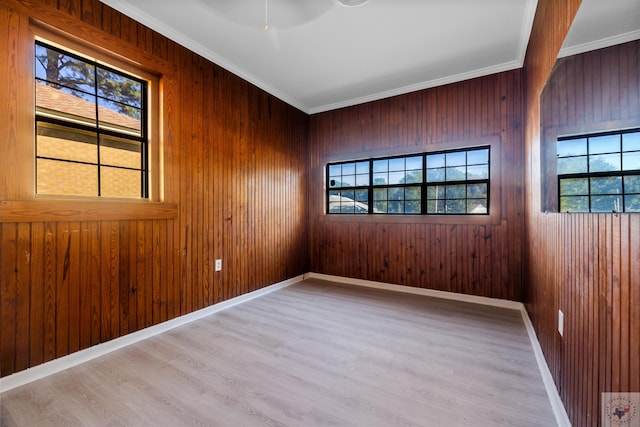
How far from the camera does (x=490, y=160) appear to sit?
3.32 metres

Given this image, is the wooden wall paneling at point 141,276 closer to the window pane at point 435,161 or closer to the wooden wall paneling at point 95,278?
the wooden wall paneling at point 95,278

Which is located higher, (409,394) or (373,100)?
(373,100)

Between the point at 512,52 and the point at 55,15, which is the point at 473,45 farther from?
the point at 55,15

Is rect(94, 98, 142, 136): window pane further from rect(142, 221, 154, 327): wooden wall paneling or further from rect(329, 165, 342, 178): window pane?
rect(329, 165, 342, 178): window pane

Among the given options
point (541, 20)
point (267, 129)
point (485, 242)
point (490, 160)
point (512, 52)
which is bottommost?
point (485, 242)

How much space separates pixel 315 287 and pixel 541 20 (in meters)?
3.72

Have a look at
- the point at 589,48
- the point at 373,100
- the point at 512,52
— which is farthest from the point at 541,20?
the point at 373,100

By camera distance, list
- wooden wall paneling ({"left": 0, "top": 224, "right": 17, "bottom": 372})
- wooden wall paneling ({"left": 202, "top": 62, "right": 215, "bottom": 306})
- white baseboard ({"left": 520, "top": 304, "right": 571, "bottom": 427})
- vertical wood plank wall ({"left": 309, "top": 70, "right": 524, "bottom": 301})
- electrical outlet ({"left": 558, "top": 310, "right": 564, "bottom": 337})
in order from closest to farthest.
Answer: white baseboard ({"left": 520, "top": 304, "right": 571, "bottom": 427}), electrical outlet ({"left": 558, "top": 310, "right": 564, "bottom": 337}), wooden wall paneling ({"left": 0, "top": 224, "right": 17, "bottom": 372}), wooden wall paneling ({"left": 202, "top": 62, "right": 215, "bottom": 306}), vertical wood plank wall ({"left": 309, "top": 70, "right": 524, "bottom": 301})

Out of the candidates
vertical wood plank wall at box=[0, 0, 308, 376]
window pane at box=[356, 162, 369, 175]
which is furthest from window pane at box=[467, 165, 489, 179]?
vertical wood plank wall at box=[0, 0, 308, 376]

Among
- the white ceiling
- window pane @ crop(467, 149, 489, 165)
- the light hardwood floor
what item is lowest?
the light hardwood floor

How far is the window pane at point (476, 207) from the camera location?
3381mm

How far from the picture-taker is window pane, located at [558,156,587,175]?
48.2 inches

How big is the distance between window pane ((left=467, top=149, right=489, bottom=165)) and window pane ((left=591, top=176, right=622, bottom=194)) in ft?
8.12

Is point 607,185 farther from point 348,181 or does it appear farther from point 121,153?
point 348,181
